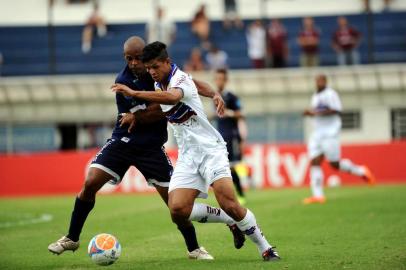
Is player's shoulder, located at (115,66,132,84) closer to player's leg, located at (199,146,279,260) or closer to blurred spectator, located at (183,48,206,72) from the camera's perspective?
player's leg, located at (199,146,279,260)

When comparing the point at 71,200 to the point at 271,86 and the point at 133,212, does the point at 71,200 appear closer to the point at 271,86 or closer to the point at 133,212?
the point at 133,212

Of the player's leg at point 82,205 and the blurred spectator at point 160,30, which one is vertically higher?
the blurred spectator at point 160,30

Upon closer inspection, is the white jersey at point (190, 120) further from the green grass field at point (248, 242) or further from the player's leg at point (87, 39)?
the player's leg at point (87, 39)

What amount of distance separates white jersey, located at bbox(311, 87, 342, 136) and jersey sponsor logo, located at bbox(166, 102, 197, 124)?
9270 millimetres

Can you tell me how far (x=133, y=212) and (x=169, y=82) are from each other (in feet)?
28.8

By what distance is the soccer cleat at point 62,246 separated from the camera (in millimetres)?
10375

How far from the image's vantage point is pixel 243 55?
32781 millimetres

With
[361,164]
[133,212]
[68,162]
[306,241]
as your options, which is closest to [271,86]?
[361,164]

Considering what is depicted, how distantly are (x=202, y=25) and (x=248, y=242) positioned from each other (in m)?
20.4

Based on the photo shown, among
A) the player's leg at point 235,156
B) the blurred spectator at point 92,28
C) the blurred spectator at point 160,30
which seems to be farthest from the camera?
the blurred spectator at point 92,28

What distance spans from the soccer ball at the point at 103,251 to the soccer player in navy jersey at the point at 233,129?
8.38 meters

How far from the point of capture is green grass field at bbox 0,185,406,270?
9.92 meters

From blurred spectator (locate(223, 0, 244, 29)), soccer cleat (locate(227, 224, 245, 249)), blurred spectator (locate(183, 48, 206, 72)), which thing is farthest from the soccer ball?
blurred spectator (locate(223, 0, 244, 29))

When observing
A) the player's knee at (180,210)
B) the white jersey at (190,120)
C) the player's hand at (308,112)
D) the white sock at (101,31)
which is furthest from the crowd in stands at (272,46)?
the player's knee at (180,210)
